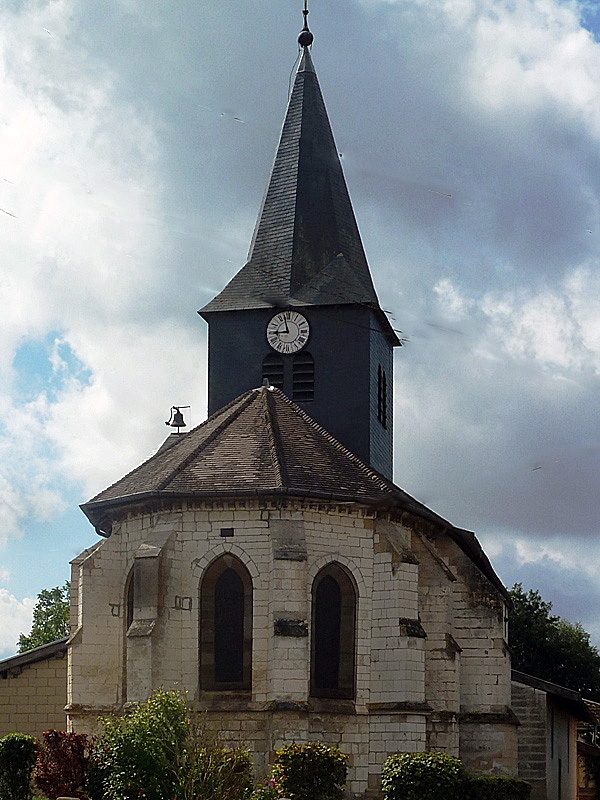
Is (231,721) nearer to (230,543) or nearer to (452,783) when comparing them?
(230,543)

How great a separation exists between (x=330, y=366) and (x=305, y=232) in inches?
155

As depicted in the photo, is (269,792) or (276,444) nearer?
(269,792)

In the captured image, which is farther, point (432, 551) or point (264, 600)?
point (432, 551)

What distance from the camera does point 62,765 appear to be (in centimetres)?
2188

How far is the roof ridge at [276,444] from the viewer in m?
25.1

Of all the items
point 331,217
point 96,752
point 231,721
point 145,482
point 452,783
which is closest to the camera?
point 452,783

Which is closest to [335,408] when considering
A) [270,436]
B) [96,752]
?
[270,436]

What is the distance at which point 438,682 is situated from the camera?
2720 centimetres

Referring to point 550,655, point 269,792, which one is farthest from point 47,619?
point 269,792

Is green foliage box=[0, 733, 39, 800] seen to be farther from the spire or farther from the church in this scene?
the spire

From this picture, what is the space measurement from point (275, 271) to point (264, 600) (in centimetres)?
1080

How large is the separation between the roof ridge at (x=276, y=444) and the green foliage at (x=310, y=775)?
5.69 m

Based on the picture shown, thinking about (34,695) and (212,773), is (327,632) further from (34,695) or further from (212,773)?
(34,695)

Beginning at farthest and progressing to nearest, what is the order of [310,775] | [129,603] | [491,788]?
1. [129,603]
2. [310,775]
3. [491,788]
